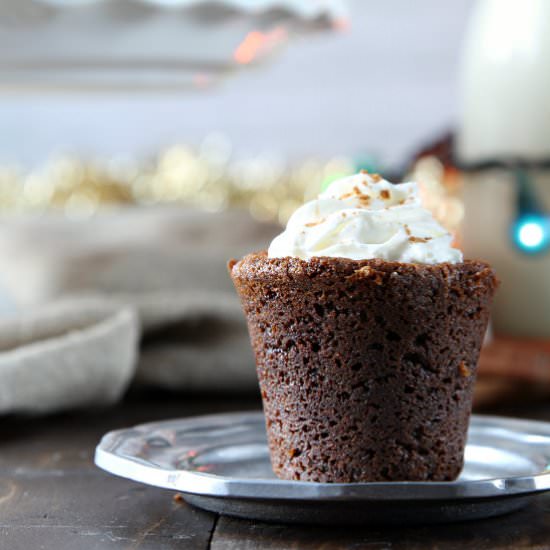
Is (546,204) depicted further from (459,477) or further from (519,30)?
(459,477)

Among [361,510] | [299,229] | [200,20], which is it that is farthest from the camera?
[200,20]

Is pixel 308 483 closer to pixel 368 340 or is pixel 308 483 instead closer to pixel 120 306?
pixel 368 340

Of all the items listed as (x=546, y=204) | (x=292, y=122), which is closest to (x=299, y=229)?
(x=546, y=204)

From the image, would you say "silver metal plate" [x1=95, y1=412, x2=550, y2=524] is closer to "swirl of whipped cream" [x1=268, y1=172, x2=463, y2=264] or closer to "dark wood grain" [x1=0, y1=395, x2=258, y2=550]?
"dark wood grain" [x1=0, y1=395, x2=258, y2=550]

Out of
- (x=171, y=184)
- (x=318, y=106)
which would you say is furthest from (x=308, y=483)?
(x=318, y=106)

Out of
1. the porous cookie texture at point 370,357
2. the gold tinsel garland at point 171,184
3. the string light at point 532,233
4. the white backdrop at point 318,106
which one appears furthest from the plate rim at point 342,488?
the white backdrop at point 318,106

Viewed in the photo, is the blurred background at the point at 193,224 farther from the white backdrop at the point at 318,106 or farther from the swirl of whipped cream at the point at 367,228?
the white backdrop at the point at 318,106
